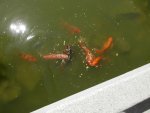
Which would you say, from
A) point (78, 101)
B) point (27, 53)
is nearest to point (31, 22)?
point (27, 53)

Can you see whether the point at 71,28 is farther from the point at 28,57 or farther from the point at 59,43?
the point at 28,57

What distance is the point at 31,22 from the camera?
3.23 meters

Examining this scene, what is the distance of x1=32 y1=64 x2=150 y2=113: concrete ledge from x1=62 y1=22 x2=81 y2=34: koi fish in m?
1.17

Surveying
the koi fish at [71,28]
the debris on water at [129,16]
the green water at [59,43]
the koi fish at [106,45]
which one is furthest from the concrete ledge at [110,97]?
the debris on water at [129,16]

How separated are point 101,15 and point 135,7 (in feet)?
1.43

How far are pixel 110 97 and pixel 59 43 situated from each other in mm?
1260

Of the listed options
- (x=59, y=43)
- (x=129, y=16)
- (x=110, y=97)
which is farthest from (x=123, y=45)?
(x=110, y=97)

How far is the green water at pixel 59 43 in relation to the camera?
2896mm

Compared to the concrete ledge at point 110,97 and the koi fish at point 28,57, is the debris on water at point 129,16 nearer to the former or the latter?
the koi fish at point 28,57

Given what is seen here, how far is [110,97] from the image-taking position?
202 centimetres

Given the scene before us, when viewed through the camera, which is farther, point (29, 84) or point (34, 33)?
point (34, 33)

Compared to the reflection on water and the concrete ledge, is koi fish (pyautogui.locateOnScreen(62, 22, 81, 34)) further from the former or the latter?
the concrete ledge

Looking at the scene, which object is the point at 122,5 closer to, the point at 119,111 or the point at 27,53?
the point at 27,53

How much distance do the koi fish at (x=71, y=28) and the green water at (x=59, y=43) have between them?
0.04 metres
